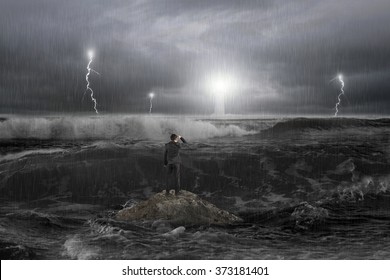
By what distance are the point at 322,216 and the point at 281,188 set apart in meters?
5.78

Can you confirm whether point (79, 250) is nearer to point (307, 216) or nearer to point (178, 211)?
point (178, 211)

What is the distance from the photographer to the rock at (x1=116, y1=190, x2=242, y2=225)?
11070mm

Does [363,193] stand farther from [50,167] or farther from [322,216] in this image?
[50,167]

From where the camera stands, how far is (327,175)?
21.0m

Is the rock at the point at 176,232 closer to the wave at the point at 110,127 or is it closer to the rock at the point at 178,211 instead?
the rock at the point at 178,211

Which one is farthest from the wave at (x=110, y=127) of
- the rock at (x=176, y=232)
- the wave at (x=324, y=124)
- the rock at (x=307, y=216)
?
the rock at (x=176, y=232)

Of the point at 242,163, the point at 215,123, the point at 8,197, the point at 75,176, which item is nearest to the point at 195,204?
the point at 8,197

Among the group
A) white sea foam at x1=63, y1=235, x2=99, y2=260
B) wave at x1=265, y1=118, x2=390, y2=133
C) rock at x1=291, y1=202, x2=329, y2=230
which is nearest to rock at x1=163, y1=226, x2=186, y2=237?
white sea foam at x1=63, y1=235, x2=99, y2=260

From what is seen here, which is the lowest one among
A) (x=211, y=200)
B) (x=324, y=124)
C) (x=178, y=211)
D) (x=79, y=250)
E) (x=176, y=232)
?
(x=211, y=200)

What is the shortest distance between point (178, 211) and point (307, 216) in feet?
13.3

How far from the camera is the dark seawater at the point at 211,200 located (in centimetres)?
954

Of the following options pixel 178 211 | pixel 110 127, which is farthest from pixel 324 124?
pixel 178 211

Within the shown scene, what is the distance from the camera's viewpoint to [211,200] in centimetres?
1712

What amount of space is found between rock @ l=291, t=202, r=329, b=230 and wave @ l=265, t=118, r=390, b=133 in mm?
33841
